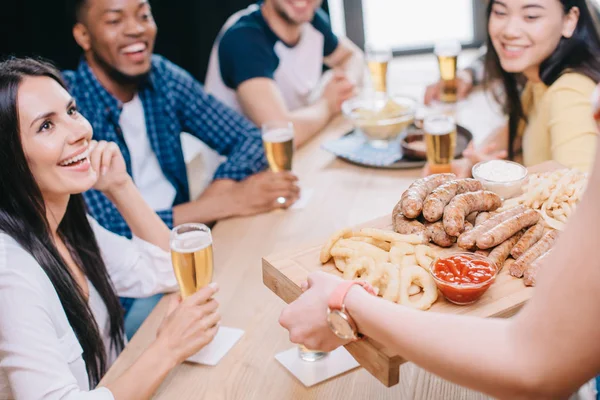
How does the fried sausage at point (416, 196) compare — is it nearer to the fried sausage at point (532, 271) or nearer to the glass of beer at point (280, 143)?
the fried sausage at point (532, 271)

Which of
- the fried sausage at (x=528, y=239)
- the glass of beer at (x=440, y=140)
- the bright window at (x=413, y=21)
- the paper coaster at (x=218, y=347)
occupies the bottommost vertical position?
the bright window at (x=413, y=21)

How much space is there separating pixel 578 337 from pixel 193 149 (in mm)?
3245

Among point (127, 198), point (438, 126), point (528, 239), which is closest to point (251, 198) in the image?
point (127, 198)

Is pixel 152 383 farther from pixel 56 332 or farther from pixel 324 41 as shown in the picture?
pixel 324 41

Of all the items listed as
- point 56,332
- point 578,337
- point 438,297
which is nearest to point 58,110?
point 56,332

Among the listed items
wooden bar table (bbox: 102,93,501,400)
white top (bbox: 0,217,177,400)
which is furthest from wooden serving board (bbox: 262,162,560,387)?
white top (bbox: 0,217,177,400)

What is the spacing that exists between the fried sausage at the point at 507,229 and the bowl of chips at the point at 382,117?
4.00ft

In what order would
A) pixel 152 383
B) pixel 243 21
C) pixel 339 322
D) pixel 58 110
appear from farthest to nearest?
pixel 243 21 < pixel 58 110 < pixel 152 383 < pixel 339 322

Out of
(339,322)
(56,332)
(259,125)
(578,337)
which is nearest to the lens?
(578,337)

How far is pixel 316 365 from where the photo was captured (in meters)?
1.46

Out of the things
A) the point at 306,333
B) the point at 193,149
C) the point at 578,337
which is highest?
the point at 578,337

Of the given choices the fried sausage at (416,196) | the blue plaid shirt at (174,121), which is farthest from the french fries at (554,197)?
the blue plaid shirt at (174,121)

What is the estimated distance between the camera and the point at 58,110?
168cm

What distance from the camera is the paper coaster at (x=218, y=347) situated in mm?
1526
